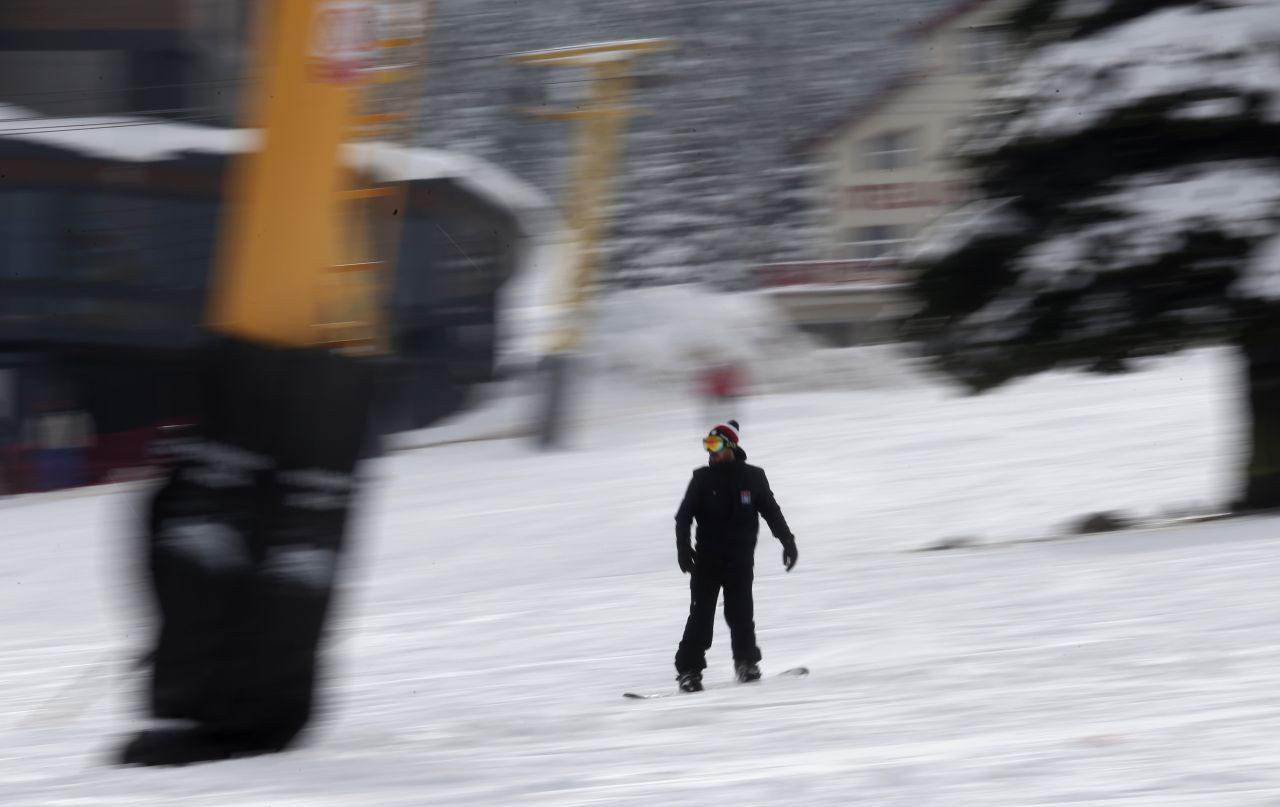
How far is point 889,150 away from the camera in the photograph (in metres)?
42.5

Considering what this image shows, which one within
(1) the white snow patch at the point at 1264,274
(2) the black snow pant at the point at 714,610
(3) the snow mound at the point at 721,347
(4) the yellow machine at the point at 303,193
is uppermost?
(4) the yellow machine at the point at 303,193

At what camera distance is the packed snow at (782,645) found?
473 centimetres

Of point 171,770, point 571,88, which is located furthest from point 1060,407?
point 171,770

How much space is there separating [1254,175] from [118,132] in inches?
793

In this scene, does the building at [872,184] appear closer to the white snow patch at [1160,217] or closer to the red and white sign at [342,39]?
the white snow patch at [1160,217]

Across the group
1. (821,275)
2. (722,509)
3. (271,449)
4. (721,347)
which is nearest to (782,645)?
(722,509)

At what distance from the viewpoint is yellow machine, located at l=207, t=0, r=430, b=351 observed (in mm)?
5582

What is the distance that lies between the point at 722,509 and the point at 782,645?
53.0 inches

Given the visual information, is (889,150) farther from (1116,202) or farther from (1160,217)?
(1160,217)

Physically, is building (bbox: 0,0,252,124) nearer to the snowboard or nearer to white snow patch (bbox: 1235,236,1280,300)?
white snow patch (bbox: 1235,236,1280,300)

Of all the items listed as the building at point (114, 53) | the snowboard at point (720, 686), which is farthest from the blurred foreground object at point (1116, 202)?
the building at point (114, 53)

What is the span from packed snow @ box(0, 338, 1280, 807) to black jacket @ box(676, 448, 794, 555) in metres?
0.77

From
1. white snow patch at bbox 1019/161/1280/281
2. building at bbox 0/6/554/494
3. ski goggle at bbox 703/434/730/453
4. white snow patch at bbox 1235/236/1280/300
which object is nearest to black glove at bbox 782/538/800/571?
ski goggle at bbox 703/434/730/453

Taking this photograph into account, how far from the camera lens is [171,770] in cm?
539
